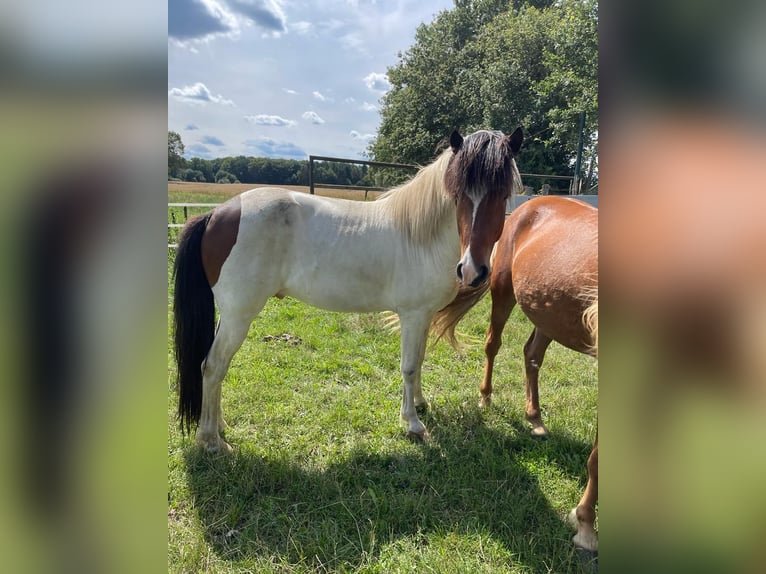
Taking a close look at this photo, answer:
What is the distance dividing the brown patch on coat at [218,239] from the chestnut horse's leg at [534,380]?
223 centimetres

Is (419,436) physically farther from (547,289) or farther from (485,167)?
(485,167)

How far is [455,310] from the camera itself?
3.20m

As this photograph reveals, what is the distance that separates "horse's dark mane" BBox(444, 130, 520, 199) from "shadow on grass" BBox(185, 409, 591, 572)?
1613 millimetres

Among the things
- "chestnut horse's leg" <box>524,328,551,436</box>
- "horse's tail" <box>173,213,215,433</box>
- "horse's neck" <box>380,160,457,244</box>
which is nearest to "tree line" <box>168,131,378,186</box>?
"horse's tail" <box>173,213,215,433</box>

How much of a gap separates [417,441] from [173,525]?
1454mm

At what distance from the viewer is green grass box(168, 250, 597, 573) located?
6.00ft

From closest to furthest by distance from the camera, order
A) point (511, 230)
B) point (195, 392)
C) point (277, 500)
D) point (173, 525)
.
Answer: point (173, 525) < point (277, 500) < point (195, 392) < point (511, 230)

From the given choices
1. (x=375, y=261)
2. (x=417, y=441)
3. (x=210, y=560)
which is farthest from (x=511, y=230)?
(x=210, y=560)

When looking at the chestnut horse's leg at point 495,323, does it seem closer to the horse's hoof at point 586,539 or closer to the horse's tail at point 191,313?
the horse's hoof at point 586,539

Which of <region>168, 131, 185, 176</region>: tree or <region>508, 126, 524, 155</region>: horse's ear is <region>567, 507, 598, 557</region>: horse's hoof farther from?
<region>168, 131, 185, 176</region>: tree

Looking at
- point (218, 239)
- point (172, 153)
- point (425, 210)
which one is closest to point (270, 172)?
point (218, 239)
